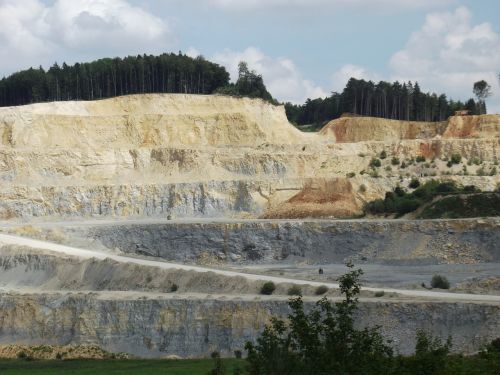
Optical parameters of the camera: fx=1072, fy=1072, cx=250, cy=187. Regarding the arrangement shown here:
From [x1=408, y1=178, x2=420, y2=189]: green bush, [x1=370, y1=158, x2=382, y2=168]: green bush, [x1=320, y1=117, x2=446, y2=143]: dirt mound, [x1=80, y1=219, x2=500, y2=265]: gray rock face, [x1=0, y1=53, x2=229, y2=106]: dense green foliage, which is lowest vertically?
[x1=80, y1=219, x2=500, y2=265]: gray rock face

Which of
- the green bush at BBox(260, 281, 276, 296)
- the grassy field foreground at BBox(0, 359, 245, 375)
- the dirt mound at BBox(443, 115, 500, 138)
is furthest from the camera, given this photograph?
the dirt mound at BBox(443, 115, 500, 138)

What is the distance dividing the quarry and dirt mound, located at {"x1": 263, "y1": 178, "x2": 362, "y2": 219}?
167mm

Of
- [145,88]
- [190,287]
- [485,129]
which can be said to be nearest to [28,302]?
[190,287]

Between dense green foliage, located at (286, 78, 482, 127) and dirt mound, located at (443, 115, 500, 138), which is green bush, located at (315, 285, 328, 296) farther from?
dense green foliage, located at (286, 78, 482, 127)

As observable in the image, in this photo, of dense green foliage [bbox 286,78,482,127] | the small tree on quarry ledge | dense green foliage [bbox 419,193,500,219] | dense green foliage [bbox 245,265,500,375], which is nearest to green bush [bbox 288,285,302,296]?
dense green foliage [bbox 245,265,500,375]

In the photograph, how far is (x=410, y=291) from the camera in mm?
46562

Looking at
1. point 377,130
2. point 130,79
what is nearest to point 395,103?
point 377,130

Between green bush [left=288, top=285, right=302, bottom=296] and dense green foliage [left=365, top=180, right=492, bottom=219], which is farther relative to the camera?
dense green foliage [left=365, top=180, right=492, bottom=219]

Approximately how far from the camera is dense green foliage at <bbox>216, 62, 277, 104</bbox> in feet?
373

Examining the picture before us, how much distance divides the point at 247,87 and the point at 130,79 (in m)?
15.3

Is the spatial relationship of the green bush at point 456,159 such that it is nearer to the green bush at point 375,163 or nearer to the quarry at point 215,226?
the quarry at point 215,226

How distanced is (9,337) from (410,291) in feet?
62.1

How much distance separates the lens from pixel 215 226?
7181 cm

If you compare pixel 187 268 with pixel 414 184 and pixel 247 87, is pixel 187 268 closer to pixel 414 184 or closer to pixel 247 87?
pixel 414 184
